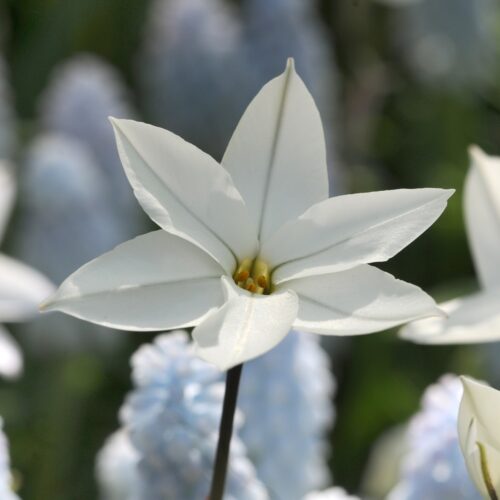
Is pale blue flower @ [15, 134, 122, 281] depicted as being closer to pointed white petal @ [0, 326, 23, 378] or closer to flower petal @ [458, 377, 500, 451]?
pointed white petal @ [0, 326, 23, 378]

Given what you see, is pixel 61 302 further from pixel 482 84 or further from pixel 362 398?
pixel 482 84

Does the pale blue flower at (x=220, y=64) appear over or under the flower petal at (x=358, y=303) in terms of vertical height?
over

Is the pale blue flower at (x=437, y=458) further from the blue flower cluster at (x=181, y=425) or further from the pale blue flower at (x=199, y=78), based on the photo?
the pale blue flower at (x=199, y=78)

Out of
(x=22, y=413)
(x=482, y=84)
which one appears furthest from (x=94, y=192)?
(x=482, y=84)

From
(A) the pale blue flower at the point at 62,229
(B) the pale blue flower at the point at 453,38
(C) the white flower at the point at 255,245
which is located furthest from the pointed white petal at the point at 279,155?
(B) the pale blue flower at the point at 453,38

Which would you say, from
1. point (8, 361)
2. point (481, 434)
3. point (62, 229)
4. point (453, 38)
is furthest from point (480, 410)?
point (453, 38)

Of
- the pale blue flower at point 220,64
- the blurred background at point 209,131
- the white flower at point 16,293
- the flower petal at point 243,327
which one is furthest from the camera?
the pale blue flower at point 220,64
